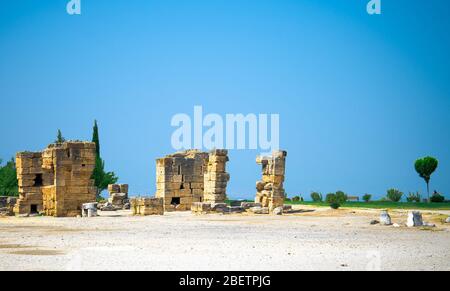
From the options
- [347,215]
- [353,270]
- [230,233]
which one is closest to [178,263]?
[353,270]

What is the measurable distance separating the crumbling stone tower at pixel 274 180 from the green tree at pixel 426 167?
1337 centimetres

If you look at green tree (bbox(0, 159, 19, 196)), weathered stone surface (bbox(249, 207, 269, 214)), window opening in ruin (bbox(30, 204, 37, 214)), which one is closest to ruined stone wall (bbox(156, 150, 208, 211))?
weathered stone surface (bbox(249, 207, 269, 214))

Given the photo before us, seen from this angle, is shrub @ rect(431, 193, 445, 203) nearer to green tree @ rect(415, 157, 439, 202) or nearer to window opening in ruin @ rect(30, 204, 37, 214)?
green tree @ rect(415, 157, 439, 202)

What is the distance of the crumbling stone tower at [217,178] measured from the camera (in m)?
30.7

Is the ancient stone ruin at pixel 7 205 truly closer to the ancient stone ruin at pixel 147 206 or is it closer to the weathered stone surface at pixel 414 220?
the ancient stone ruin at pixel 147 206

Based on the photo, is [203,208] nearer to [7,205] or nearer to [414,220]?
[7,205]

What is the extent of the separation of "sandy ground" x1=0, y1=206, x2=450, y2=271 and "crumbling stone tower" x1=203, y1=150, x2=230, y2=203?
9.16m

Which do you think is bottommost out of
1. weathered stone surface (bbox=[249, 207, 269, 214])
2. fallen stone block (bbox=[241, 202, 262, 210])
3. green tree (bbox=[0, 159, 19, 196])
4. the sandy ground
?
the sandy ground

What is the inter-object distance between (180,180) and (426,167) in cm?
1615

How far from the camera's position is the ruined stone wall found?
3166cm

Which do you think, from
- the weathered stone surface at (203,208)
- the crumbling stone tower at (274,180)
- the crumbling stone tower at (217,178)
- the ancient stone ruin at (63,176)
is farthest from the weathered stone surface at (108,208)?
the crumbling stone tower at (274,180)

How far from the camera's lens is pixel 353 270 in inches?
407
